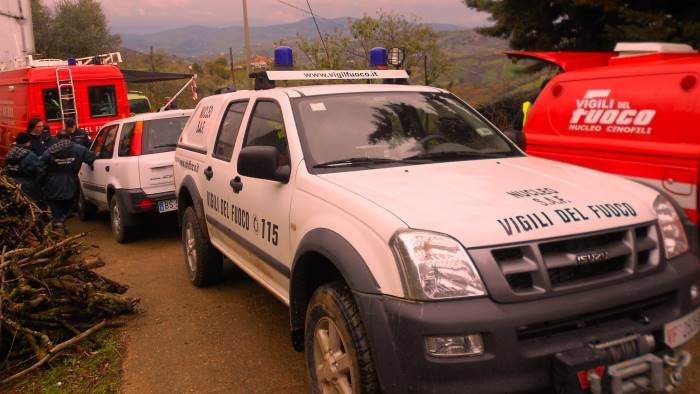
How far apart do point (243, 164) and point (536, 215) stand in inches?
66.2

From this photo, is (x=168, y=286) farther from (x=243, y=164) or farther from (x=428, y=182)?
(x=428, y=182)

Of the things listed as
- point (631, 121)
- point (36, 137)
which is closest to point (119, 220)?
point (36, 137)

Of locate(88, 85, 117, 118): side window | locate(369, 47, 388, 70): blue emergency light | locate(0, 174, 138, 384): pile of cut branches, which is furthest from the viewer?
locate(88, 85, 117, 118): side window

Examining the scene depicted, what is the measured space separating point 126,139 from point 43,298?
12.6 feet

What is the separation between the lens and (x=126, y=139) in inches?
303

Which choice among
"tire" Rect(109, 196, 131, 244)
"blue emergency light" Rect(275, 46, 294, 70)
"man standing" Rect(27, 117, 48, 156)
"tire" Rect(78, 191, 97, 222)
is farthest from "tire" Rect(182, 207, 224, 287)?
"tire" Rect(78, 191, 97, 222)

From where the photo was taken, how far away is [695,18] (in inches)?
286

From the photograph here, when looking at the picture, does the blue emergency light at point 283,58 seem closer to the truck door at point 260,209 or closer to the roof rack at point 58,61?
the truck door at point 260,209

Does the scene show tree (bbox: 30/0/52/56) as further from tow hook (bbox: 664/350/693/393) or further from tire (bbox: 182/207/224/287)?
tow hook (bbox: 664/350/693/393)

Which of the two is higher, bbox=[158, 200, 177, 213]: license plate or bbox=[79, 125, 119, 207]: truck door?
bbox=[79, 125, 119, 207]: truck door

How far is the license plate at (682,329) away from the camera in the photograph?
2498 mm

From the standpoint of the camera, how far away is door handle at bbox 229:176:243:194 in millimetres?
4062

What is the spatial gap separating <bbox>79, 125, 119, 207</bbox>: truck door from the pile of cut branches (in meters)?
2.67

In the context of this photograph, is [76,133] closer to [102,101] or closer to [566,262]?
[102,101]
